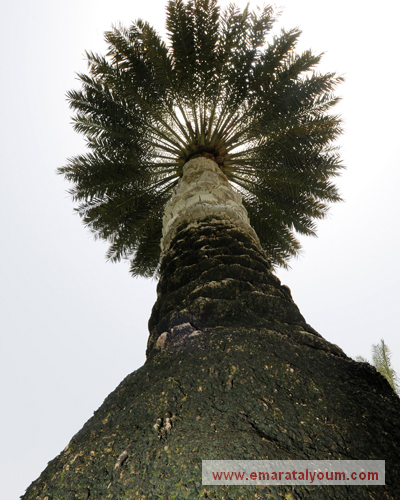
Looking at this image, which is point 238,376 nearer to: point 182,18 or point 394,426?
point 394,426

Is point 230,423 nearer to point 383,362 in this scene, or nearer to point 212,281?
point 212,281

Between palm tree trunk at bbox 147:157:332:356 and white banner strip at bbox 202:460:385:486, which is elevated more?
palm tree trunk at bbox 147:157:332:356

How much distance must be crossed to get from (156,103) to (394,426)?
6.25 meters

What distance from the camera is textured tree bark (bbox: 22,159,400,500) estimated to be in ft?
3.35

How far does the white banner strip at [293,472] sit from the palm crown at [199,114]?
5.45m

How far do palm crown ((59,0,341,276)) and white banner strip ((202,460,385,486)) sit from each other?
215 inches

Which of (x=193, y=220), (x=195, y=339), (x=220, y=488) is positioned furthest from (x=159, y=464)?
(x=193, y=220)

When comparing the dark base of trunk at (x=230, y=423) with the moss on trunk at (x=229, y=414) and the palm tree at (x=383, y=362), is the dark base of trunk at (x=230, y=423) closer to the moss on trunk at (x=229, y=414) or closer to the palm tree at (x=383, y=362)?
the moss on trunk at (x=229, y=414)

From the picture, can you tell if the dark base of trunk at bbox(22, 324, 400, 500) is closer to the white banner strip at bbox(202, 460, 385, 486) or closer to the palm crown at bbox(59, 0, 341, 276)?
the white banner strip at bbox(202, 460, 385, 486)

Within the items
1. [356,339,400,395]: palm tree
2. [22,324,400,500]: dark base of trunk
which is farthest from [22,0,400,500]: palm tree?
[356,339,400,395]: palm tree

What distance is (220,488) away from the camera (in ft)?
3.12

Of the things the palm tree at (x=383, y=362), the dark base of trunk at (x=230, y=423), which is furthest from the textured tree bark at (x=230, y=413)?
the palm tree at (x=383, y=362)

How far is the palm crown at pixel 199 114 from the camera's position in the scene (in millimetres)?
6051

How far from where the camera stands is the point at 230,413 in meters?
1.23
